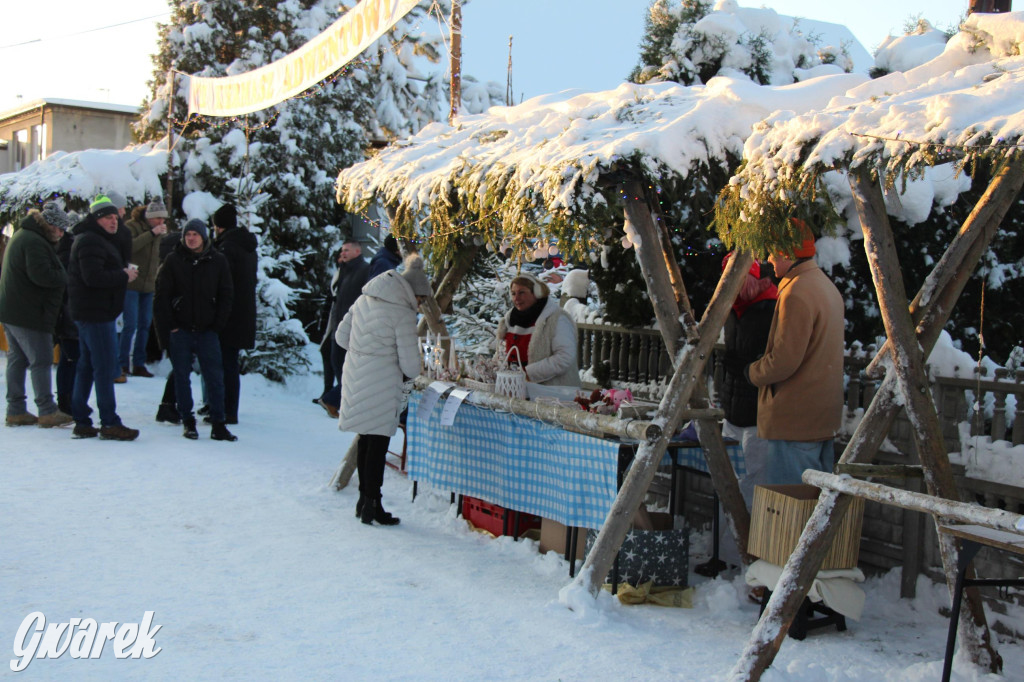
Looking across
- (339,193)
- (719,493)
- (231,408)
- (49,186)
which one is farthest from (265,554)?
(49,186)

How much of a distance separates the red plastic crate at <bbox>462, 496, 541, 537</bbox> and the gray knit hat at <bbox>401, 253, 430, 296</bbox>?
1471 mm

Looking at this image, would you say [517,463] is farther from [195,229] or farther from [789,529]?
[195,229]

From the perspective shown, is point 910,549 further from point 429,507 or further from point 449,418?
point 429,507

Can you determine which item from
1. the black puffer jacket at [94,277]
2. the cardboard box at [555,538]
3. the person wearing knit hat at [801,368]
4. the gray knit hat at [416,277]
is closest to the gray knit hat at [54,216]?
the black puffer jacket at [94,277]

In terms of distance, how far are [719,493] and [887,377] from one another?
1.29m

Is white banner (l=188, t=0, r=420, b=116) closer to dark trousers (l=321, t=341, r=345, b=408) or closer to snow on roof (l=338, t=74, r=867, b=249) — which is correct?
snow on roof (l=338, t=74, r=867, b=249)

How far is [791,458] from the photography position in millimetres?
5047

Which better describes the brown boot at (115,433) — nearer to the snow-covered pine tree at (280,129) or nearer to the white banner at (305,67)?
the white banner at (305,67)

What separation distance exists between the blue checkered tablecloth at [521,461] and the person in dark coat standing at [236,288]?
2.82m

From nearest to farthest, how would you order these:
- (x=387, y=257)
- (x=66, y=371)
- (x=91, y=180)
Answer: (x=387, y=257) → (x=66, y=371) → (x=91, y=180)

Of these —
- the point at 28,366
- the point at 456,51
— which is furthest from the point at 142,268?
the point at 456,51

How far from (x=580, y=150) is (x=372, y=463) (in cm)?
261

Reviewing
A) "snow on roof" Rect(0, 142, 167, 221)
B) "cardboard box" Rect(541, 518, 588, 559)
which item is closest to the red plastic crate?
"cardboard box" Rect(541, 518, 588, 559)

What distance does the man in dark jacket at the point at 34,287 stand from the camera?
7.83m
